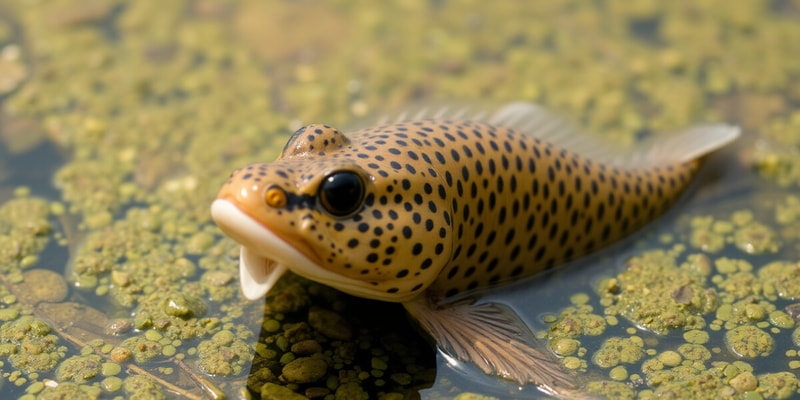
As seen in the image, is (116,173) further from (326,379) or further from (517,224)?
(517,224)

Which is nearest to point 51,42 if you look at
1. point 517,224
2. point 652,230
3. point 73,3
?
point 73,3

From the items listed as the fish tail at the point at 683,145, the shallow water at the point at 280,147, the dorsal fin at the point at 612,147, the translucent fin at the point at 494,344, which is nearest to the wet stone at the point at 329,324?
the shallow water at the point at 280,147

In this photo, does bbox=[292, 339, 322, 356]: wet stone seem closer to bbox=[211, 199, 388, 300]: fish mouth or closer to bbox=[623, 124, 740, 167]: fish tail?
bbox=[211, 199, 388, 300]: fish mouth

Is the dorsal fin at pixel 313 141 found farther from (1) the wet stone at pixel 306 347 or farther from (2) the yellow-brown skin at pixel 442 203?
(1) the wet stone at pixel 306 347

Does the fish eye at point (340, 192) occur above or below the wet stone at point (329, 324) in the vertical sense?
above

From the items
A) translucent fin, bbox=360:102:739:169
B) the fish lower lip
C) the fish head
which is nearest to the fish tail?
translucent fin, bbox=360:102:739:169

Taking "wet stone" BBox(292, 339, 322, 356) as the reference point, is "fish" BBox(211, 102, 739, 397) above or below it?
above

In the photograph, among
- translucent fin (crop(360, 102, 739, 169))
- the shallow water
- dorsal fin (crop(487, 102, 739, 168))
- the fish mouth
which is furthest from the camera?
dorsal fin (crop(487, 102, 739, 168))

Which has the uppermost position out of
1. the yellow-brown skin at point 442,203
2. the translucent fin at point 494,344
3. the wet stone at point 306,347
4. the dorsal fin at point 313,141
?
the dorsal fin at point 313,141
